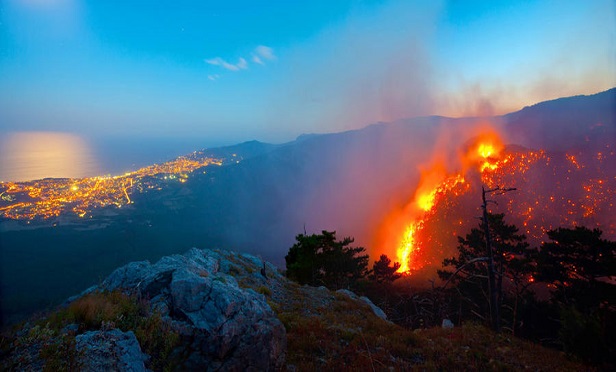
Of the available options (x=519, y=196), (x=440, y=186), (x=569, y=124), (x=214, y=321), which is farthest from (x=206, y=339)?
(x=569, y=124)

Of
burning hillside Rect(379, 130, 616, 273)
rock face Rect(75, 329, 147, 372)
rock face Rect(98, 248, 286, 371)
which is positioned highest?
rock face Rect(75, 329, 147, 372)

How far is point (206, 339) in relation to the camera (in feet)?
24.7

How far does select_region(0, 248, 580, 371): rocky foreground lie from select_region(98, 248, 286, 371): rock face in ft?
0.09

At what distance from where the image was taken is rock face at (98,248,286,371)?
7.45 metres

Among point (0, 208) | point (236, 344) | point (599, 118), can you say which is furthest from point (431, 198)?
point (0, 208)

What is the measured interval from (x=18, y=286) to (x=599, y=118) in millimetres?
283945

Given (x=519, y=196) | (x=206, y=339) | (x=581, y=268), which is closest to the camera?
(x=206, y=339)

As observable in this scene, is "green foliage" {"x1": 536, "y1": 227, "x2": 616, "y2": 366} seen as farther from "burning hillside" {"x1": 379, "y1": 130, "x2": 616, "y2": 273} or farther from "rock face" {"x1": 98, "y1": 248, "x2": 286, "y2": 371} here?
"burning hillside" {"x1": 379, "y1": 130, "x2": 616, "y2": 273}

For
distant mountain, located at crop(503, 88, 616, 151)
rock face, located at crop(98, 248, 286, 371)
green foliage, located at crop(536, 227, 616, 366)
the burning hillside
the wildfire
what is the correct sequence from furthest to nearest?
1. the wildfire
2. distant mountain, located at crop(503, 88, 616, 151)
3. the burning hillside
4. green foliage, located at crop(536, 227, 616, 366)
5. rock face, located at crop(98, 248, 286, 371)

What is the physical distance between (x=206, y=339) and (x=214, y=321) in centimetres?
51

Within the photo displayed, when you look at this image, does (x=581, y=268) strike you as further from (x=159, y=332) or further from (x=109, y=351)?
(x=109, y=351)

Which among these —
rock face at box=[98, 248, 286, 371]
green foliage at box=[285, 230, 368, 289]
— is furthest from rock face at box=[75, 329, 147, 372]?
green foliage at box=[285, 230, 368, 289]

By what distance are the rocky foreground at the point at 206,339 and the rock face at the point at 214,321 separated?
1.1 inches

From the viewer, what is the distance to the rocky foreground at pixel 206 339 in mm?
5617
